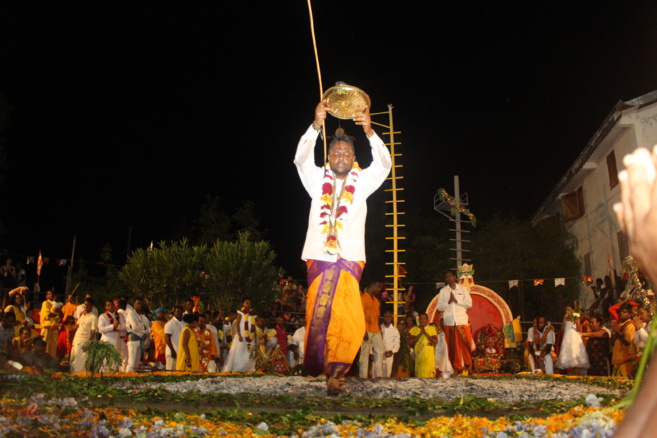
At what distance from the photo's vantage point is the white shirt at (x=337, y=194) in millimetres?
6699

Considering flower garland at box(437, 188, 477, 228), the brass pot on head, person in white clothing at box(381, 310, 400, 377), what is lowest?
person in white clothing at box(381, 310, 400, 377)

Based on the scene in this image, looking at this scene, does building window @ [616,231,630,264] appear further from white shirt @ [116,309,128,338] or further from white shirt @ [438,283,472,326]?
white shirt @ [116,309,128,338]

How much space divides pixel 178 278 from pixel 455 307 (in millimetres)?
20129

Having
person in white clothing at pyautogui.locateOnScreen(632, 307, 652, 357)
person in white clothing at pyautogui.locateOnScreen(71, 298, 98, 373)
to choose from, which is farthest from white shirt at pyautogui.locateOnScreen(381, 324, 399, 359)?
person in white clothing at pyautogui.locateOnScreen(71, 298, 98, 373)

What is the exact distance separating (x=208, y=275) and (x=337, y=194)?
24.2 meters

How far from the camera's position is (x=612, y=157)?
22.0m

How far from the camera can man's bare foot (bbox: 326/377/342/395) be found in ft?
19.5

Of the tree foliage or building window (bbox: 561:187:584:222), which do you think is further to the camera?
the tree foliage

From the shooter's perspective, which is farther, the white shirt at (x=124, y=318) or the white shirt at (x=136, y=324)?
the white shirt at (x=136, y=324)

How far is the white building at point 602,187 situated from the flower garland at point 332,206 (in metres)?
14.3

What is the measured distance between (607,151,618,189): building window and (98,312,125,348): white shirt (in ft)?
56.4

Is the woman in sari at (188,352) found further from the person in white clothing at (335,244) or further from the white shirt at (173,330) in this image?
the person in white clothing at (335,244)

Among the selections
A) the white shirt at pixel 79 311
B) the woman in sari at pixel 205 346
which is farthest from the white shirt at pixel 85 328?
the woman in sari at pixel 205 346

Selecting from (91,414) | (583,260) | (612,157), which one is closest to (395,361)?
(91,414)
